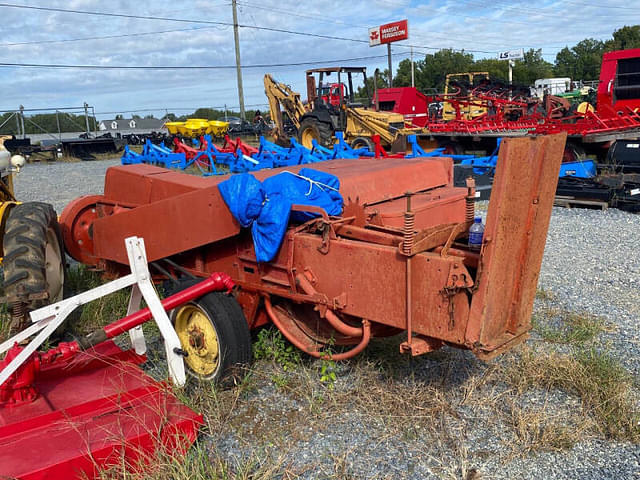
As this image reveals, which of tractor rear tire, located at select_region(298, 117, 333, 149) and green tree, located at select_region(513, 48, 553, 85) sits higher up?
green tree, located at select_region(513, 48, 553, 85)

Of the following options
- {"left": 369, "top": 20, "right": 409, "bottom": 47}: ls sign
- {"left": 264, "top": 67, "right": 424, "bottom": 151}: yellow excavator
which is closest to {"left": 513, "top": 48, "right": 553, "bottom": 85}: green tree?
{"left": 369, "top": 20, "right": 409, "bottom": 47}: ls sign

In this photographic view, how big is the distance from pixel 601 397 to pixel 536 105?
15.3 metres

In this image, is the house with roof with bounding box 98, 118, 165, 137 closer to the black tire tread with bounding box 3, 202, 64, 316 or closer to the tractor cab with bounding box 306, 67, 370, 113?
the tractor cab with bounding box 306, 67, 370, 113

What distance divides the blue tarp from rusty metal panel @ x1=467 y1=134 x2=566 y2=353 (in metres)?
1.18

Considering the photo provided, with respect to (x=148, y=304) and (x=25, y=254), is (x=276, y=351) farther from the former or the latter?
(x=25, y=254)

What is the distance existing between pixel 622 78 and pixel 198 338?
49.6 feet

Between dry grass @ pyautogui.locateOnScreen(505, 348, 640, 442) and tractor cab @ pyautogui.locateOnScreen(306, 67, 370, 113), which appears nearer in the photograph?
dry grass @ pyautogui.locateOnScreen(505, 348, 640, 442)

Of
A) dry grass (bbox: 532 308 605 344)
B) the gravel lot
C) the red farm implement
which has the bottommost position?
dry grass (bbox: 532 308 605 344)

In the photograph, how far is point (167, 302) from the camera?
3.61 meters

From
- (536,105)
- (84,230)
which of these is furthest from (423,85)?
(84,230)

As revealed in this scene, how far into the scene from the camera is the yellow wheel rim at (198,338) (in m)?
3.87

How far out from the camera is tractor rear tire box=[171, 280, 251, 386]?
12.1 feet

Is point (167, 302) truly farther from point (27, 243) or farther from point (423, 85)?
point (423, 85)

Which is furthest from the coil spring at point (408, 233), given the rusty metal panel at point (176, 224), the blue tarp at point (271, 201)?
the rusty metal panel at point (176, 224)
